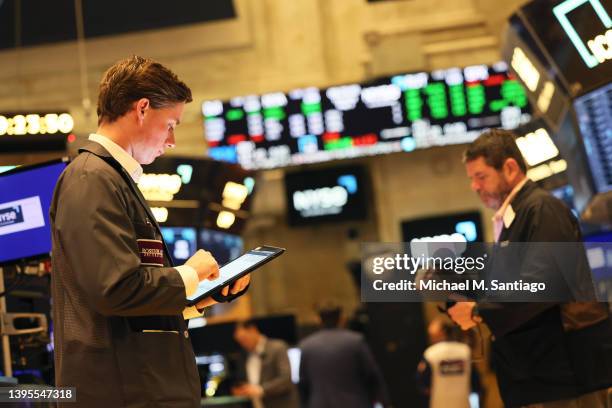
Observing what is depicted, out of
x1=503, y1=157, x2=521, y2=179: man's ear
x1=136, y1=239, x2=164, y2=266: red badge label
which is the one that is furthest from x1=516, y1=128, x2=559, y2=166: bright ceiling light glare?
A: x1=136, y1=239, x2=164, y2=266: red badge label

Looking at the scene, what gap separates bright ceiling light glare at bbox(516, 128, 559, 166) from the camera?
7802 millimetres

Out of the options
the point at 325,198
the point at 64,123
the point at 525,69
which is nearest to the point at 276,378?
the point at 64,123

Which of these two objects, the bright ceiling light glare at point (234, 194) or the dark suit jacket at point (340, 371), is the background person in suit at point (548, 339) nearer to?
the dark suit jacket at point (340, 371)

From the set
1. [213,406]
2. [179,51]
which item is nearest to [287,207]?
[179,51]

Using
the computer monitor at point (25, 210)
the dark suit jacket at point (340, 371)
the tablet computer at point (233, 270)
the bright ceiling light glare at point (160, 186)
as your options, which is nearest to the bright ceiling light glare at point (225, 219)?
the bright ceiling light glare at point (160, 186)

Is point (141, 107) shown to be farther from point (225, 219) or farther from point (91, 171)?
point (225, 219)

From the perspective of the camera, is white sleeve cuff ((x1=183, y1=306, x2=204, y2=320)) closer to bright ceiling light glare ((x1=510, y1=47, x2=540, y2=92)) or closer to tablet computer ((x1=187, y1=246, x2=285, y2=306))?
tablet computer ((x1=187, y1=246, x2=285, y2=306))

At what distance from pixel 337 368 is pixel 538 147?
2.48 metres

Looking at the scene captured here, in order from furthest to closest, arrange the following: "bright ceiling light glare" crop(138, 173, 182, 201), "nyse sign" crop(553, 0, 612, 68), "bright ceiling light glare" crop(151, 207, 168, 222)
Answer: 1. "bright ceiling light glare" crop(151, 207, 168, 222)
2. "bright ceiling light glare" crop(138, 173, 182, 201)
3. "nyse sign" crop(553, 0, 612, 68)

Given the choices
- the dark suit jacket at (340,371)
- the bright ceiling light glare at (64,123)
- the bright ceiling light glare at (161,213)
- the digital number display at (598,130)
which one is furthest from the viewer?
the dark suit jacket at (340,371)

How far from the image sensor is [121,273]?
8.04 ft

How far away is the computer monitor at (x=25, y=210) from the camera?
13.1ft

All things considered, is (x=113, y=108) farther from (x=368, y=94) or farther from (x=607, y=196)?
(x=368, y=94)

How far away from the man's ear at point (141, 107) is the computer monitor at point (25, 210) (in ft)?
4.58
